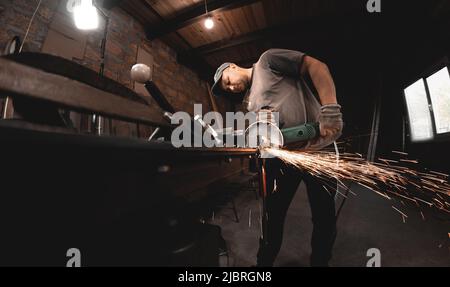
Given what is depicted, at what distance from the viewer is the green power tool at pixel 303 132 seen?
1.51 meters

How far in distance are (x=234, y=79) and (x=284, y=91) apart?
69 centimetres

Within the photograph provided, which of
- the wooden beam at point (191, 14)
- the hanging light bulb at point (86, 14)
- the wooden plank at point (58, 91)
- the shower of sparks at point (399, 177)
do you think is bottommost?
the shower of sparks at point (399, 177)

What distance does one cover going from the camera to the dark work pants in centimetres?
162

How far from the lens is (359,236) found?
2793 millimetres

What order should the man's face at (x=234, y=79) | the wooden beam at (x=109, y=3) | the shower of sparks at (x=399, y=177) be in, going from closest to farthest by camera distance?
1. the shower of sparks at (x=399, y=177)
2. the man's face at (x=234, y=79)
3. the wooden beam at (x=109, y=3)

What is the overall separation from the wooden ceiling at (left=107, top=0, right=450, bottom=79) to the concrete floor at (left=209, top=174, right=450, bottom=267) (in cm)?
409

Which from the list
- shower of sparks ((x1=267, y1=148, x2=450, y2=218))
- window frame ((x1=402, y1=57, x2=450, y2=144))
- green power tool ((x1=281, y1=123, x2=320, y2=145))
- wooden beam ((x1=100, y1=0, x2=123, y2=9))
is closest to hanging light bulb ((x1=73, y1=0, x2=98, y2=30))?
wooden beam ((x1=100, y1=0, x2=123, y2=9))

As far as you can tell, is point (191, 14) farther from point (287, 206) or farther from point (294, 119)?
point (287, 206)

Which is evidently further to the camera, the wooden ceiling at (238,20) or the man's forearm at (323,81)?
the wooden ceiling at (238,20)

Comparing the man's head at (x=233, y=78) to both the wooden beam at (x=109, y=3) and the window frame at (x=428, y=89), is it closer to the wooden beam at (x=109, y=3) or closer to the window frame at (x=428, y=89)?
the wooden beam at (x=109, y=3)

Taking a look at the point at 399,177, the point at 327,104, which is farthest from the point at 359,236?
the point at 399,177

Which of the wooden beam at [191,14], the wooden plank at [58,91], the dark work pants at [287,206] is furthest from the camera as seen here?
the wooden beam at [191,14]

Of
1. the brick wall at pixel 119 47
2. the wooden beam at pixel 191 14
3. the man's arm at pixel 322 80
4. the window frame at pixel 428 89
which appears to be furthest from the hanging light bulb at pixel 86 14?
the window frame at pixel 428 89

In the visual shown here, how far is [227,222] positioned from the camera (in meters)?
3.43
